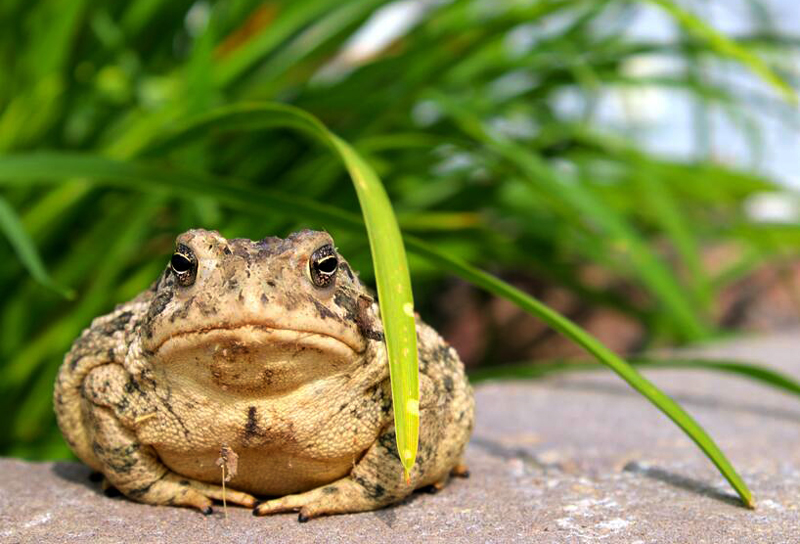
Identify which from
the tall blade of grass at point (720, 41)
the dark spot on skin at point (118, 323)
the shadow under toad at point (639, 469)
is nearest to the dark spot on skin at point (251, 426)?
the dark spot on skin at point (118, 323)

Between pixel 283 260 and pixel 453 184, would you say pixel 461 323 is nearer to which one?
pixel 453 184

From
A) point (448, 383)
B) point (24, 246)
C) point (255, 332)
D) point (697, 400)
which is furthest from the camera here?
point (697, 400)

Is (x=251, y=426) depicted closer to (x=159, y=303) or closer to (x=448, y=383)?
(x=159, y=303)

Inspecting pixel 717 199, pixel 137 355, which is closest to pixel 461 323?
pixel 717 199

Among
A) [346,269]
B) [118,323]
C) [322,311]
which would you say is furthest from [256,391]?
[118,323]

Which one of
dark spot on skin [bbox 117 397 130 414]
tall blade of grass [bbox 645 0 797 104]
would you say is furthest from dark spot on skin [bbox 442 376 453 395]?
tall blade of grass [bbox 645 0 797 104]

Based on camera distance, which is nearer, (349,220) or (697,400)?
(349,220)
